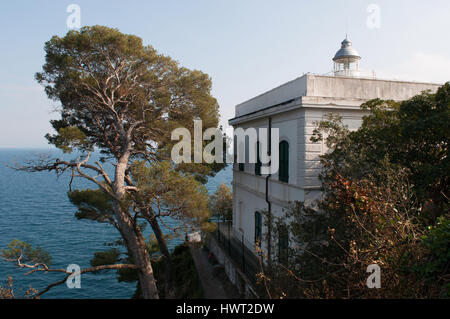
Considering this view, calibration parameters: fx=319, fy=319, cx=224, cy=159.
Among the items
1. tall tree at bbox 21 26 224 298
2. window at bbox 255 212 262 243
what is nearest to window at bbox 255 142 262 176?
window at bbox 255 212 262 243

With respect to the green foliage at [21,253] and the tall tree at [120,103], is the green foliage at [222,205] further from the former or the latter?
the green foliage at [21,253]

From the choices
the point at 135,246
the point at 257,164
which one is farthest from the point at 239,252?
the point at 135,246

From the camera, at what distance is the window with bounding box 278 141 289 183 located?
11.5 metres

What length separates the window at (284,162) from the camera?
37.9 ft

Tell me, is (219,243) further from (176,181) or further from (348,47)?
(348,47)

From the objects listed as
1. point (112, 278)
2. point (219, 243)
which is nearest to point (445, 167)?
point (219, 243)

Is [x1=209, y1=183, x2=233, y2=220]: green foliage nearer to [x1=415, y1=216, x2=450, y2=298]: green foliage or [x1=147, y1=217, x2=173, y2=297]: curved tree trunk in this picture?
[x1=147, y1=217, x2=173, y2=297]: curved tree trunk

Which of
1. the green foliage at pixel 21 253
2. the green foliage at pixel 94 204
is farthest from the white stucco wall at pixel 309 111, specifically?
the green foliage at pixel 21 253

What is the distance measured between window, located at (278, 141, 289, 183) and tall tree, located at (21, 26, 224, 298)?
4.21 m

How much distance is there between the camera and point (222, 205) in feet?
77.5

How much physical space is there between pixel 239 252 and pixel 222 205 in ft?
27.5

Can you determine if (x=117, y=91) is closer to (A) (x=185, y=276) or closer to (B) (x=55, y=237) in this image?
(A) (x=185, y=276)
